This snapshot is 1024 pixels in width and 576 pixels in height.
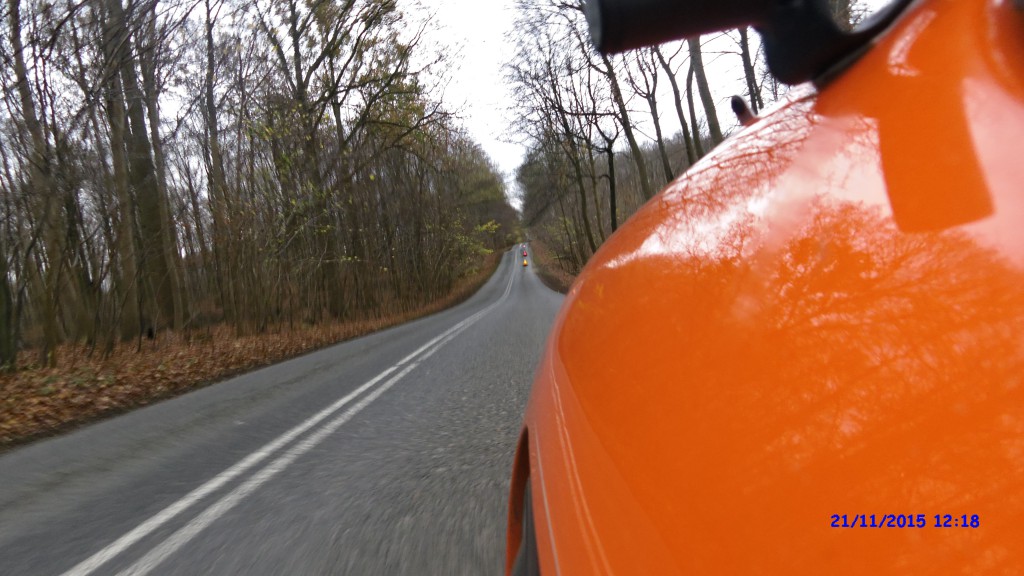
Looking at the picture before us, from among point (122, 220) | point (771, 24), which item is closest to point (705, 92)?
point (122, 220)

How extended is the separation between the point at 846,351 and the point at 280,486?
3.70 metres

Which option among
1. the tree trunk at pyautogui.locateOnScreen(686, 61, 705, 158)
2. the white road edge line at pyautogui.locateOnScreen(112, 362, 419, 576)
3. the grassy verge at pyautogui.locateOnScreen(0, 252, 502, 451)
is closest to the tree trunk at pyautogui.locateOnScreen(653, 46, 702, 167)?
Result: the tree trunk at pyautogui.locateOnScreen(686, 61, 705, 158)

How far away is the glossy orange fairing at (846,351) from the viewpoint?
530 millimetres

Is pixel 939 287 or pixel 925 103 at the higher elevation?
pixel 925 103

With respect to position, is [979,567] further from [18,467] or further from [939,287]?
[18,467]

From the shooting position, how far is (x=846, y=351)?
0.65 metres

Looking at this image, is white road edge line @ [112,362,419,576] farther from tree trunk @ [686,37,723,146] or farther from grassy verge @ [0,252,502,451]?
tree trunk @ [686,37,723,146]

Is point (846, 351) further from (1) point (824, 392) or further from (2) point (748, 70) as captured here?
(2) point (748, 70)

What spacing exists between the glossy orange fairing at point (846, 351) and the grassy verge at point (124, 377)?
727cm

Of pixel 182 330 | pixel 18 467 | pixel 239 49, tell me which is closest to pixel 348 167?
pixel 239 49

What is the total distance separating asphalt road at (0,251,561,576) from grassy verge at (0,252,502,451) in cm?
78

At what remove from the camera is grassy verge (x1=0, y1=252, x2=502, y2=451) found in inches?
270

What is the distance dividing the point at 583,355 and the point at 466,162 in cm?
4323

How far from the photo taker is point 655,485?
2.62 ft
